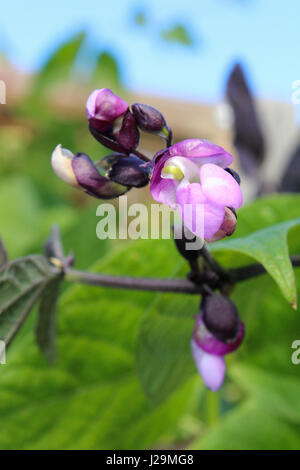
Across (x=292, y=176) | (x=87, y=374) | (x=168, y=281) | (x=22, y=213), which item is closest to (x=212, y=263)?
(x=168, y=281)

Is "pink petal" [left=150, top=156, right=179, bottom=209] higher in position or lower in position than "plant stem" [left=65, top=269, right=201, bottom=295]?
higher

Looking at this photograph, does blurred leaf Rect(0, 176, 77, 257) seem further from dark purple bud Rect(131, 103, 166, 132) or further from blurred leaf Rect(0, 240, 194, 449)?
dark purple bud Rect(131, 103, 166, 132)


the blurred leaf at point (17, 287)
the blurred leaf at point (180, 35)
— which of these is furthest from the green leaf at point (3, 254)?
the blurred leaf at point (180, 35)

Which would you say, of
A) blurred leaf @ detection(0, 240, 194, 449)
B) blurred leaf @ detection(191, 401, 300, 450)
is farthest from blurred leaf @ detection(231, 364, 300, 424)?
blurred leaf @ detection(0, 240, 194, 449)

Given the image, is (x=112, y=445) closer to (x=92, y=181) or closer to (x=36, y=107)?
(x=92, y=181)

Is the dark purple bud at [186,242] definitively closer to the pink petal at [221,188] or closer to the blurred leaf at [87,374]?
the pink petal at [221,188]
